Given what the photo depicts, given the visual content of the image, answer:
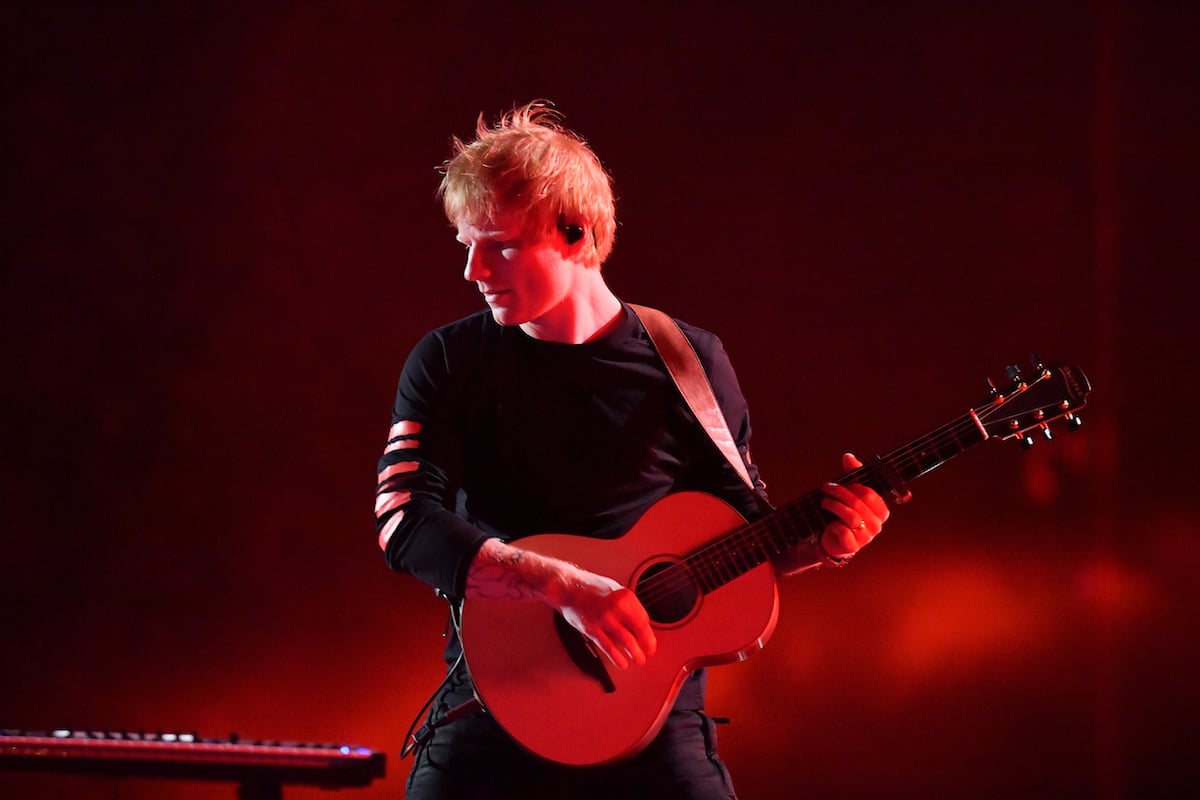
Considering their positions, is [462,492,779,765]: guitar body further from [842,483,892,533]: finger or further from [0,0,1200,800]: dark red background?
[0,0,1200,800]: dark red background

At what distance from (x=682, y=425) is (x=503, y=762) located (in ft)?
2.68

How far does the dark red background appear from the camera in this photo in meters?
3.12

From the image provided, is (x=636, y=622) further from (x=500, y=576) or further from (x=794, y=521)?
(x=794, y=521)

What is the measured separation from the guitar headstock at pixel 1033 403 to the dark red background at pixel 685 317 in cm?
108

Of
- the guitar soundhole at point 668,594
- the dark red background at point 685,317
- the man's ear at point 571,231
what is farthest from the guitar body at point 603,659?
the dark red background at point 685,317

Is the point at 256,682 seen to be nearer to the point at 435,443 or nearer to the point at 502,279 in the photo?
the point at 435,443

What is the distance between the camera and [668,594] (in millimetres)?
2025

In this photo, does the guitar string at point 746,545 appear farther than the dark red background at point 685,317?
No

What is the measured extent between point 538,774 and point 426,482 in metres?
0.63

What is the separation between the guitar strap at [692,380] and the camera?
2215 mm

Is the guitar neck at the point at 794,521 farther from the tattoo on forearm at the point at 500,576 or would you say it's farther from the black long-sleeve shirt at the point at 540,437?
the tattoo on forearm at the point at 500,576

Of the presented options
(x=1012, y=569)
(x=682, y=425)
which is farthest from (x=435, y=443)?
(x=1012, y=569)

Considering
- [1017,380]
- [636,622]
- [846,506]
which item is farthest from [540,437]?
[1017,380]

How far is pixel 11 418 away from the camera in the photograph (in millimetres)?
3316
